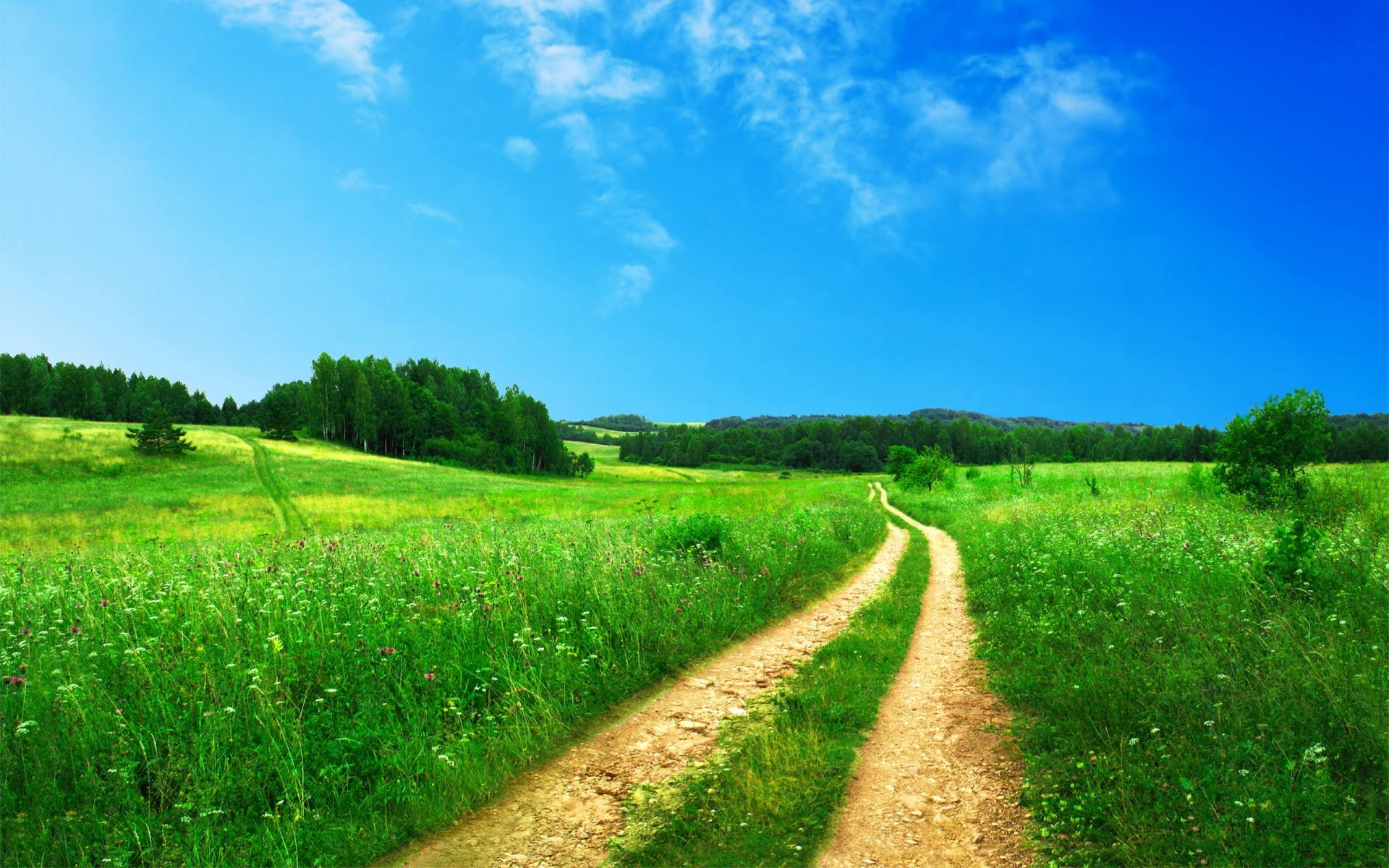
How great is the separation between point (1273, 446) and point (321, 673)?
980 inches

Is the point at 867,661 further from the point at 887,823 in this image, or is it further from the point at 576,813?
the point at 576,813

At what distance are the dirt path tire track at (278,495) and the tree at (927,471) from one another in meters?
40.9

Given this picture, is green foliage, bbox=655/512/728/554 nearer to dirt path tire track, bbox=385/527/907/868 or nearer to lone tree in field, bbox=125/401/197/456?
dirt path tire track, bbox=385/527/907/868

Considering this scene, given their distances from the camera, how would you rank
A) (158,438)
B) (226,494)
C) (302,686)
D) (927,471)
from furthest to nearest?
(158,438) → (927,471) → (226,494) → (302,686)

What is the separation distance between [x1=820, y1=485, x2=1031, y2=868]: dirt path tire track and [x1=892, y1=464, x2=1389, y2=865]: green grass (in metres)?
0.23

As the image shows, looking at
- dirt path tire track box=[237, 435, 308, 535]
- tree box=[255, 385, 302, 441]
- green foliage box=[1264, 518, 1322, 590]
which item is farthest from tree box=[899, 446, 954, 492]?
tree box=[255, 385, 302, 441]

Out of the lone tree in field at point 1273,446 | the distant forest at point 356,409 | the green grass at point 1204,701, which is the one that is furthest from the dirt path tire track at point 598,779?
the distant forest at point 356,409

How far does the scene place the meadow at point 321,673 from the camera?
4.68 m

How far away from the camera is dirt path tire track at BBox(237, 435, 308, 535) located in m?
37.0

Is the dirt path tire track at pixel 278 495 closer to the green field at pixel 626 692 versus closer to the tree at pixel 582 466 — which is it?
the green field at pixel 626 692

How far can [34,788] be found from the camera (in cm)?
483

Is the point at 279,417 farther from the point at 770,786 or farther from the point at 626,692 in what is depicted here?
the point at 770,786

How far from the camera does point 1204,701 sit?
491 cm

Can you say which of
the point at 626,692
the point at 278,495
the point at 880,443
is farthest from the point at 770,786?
the point at 880,443
